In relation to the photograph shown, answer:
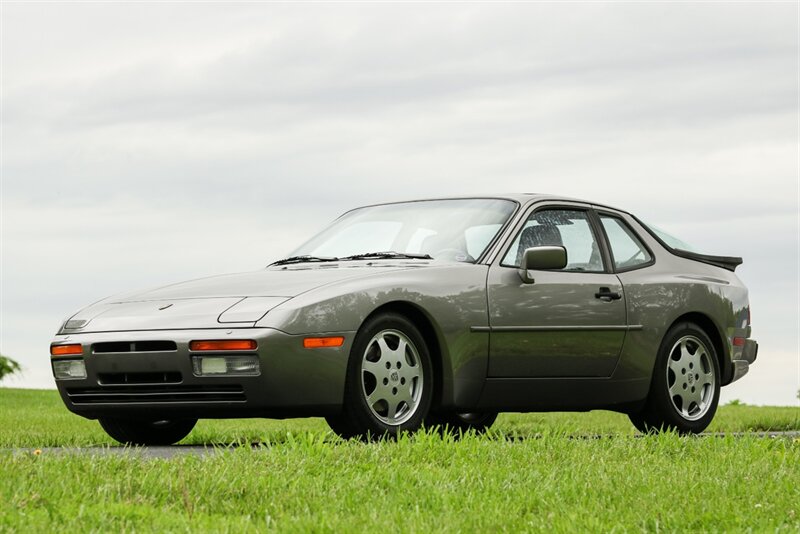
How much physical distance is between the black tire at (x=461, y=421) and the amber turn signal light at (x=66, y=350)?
3.09 metres

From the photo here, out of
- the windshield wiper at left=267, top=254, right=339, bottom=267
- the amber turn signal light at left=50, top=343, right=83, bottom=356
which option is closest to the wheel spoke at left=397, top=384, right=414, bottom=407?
the windshield wiper at left=267, top=254, right=339, bottom=267

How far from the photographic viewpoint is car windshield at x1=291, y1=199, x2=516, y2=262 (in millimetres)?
9070

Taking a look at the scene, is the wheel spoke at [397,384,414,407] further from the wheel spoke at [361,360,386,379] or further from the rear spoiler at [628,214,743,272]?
the rear spoiler at [628,214,743,272]

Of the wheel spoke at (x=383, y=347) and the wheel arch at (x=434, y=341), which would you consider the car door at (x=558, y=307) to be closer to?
the wheel arch at (x=434, y=341)

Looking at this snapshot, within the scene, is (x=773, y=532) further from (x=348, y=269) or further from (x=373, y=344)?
(x=348, y=269)

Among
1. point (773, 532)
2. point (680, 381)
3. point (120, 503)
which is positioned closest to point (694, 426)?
point (680, 381)

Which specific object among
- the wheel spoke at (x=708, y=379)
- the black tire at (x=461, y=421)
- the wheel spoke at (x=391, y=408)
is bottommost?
the black tire at (x=461, y=421)

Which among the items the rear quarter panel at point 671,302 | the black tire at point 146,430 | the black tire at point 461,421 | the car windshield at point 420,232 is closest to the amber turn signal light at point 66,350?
the black tire at point 146,430

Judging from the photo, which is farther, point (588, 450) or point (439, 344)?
point (439, 344)

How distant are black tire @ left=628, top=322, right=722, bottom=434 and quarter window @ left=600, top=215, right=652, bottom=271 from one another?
0.60 metres

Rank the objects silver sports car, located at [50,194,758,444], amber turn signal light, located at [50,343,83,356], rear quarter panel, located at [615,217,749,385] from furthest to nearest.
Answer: rear quarter panel, located at [615,217,749,385], amber turn signal light, located at [50,343,83,356], silver sports car, located at [50,194,758,444]

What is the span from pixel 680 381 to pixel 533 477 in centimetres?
444

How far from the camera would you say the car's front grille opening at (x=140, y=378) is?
786 cm

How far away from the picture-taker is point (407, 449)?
677 cm
